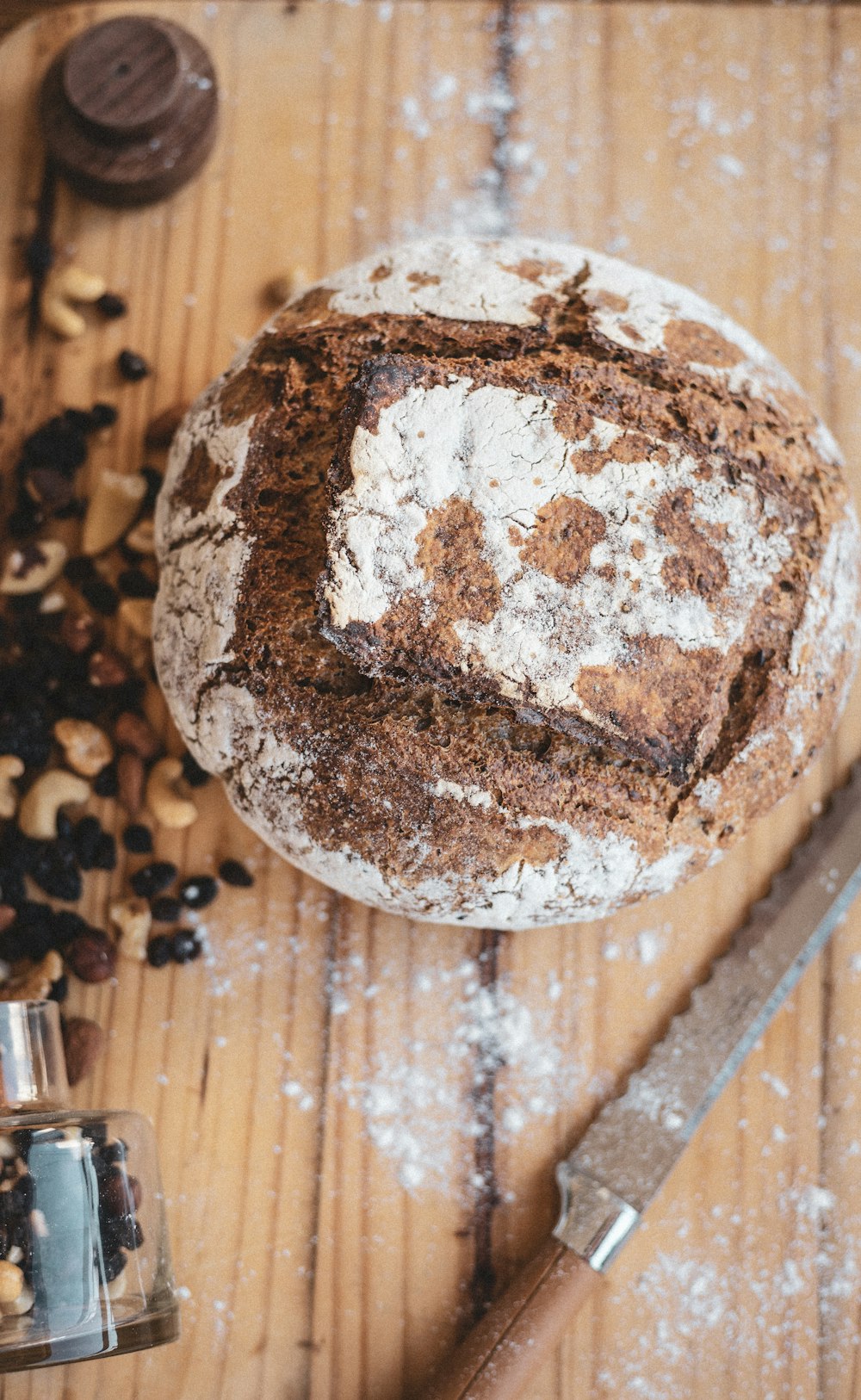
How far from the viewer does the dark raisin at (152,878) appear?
54.3 inches

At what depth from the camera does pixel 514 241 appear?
1.24 metres

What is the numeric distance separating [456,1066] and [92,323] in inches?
43.8

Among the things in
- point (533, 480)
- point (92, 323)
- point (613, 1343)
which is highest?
point (92, 323)

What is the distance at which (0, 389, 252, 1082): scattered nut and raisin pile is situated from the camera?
4.51 feet

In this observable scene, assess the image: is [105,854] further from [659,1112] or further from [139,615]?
[659,1112]

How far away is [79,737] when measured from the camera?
140 centimetres

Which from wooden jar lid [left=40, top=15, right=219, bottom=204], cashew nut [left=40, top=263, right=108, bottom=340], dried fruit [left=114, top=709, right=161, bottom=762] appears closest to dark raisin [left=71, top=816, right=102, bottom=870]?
dried fruit [left=114, top=709, right=161, bottom=762]

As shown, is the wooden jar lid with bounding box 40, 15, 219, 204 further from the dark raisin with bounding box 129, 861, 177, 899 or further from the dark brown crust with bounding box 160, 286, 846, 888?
the dark raisin with bounding box 129, 861, 177, 899

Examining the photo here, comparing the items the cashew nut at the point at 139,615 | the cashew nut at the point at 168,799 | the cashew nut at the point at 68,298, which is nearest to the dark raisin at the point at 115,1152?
the cashew nut at the point at 168,799

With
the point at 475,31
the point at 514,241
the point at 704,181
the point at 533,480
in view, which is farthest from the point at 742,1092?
the point at 475,31

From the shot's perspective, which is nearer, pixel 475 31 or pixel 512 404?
pixel 512 404

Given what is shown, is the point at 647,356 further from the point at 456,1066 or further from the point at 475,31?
the point at 456,1066

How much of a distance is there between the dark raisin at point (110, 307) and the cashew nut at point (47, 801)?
63cm

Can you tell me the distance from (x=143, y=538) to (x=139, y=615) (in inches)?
4.0
